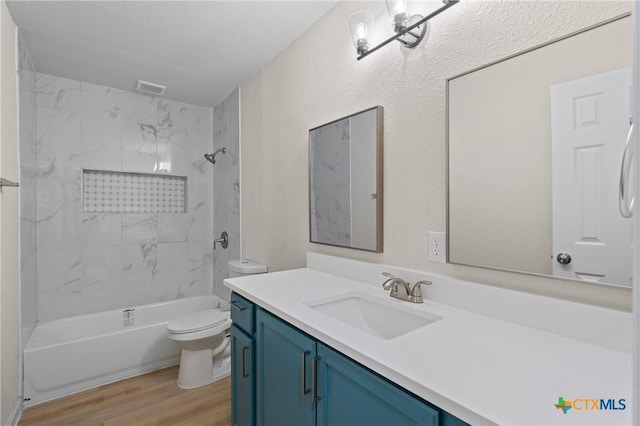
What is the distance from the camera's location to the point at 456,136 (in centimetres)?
119

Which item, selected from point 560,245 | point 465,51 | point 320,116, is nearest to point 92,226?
point 320,116

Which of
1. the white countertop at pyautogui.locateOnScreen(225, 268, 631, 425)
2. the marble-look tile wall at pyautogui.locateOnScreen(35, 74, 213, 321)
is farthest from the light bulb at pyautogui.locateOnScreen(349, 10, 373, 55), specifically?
the marble-look tile wall at pyautogui.locateOnScreen(35, 74, 213, 321)

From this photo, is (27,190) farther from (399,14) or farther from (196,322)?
(399,14)

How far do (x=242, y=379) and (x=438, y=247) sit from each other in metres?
1.13

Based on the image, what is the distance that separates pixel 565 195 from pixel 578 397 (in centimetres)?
57

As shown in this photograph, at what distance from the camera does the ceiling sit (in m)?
1.78

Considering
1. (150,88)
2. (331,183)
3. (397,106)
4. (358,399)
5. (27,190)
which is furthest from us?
(150,88)

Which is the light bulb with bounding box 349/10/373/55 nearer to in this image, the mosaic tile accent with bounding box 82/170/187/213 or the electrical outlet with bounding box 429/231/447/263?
the electrical outlet with bounding box 429/231/447/263

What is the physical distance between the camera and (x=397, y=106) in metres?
1.43

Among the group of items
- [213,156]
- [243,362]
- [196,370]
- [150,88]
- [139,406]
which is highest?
[150,88]

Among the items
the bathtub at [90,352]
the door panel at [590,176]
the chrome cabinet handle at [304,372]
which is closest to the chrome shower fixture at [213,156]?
the bathtub at [90,352]

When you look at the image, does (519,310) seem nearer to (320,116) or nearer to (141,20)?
(320,116)
